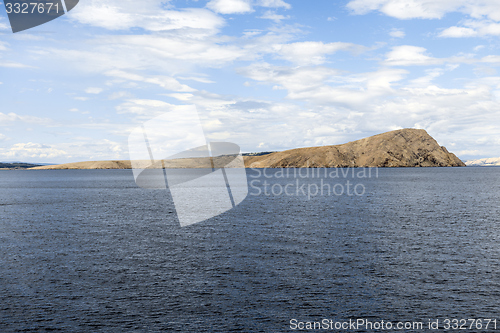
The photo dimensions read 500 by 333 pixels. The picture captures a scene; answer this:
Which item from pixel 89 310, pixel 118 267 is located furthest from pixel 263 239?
pixel 89 310

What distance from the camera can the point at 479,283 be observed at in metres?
23.5

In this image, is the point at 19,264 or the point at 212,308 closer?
the point at 212,308

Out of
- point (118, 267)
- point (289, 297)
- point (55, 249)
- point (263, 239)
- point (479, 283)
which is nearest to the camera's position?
point (289, 297)

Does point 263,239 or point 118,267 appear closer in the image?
point 118,267

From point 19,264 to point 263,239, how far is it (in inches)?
833

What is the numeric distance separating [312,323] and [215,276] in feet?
28.9

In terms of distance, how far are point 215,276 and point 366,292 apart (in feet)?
32.4

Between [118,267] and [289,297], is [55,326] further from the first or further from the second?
[289,297]

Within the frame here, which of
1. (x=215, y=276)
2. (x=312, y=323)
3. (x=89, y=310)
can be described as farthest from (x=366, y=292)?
(x=89, y=310)

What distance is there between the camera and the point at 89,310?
19.3m

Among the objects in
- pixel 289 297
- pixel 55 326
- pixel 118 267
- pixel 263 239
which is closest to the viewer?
pixel 55 326

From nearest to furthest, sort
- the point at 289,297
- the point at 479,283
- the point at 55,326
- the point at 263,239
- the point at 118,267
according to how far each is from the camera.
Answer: the point at 55,326 → the point at 289,297 → the point at 479,283 → the point at 118,267 → the point at 263,239

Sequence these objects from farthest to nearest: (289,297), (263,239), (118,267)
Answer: (263,239) < (118,267) < (289,297)

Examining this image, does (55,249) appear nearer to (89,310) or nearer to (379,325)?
(89,310)
